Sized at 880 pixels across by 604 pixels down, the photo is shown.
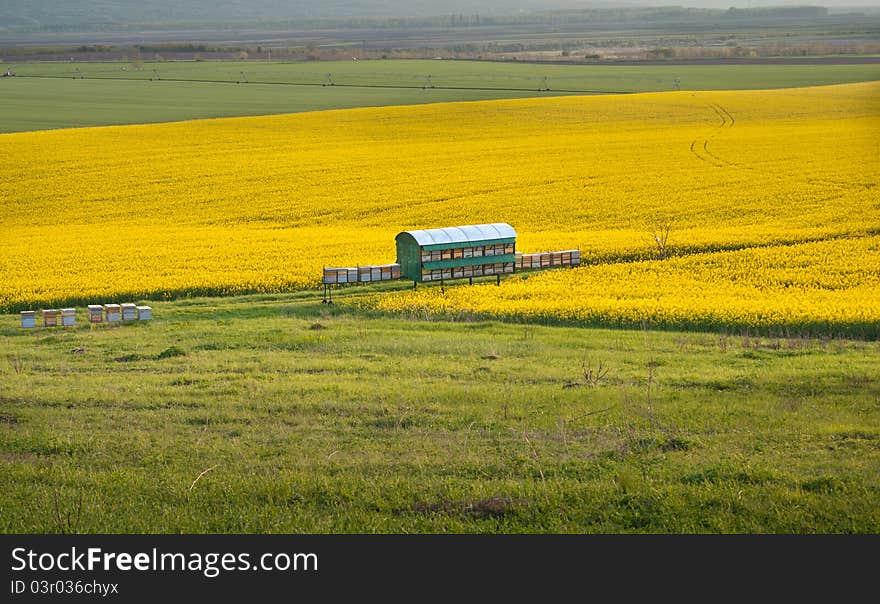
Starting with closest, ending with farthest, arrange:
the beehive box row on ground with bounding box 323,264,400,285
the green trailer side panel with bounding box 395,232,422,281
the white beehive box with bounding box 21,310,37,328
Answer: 1. the white beehive box with bounding box 21,310,37,328
2. the beehive box row on ground with bounding box 323,264,400,285
3. the green trailer side panel with bounding box 395,232,422,281

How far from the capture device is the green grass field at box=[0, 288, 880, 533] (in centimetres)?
1205

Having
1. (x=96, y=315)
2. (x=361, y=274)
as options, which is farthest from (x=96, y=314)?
(x=361, y=274)

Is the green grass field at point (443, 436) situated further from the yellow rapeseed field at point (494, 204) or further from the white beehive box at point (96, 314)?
the yellow rapeseed field at point (494, 204)

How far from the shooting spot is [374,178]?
59.9 meters

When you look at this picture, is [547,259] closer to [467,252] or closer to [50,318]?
[467,252]

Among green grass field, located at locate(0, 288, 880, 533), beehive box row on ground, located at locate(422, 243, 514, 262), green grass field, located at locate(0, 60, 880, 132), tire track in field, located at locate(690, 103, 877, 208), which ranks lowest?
green grass field, located at locate(0, 288, 880, 533)

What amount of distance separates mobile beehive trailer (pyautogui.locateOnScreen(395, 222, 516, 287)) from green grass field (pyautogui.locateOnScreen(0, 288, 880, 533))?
9.31 m

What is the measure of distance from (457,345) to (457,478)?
12.0 meters

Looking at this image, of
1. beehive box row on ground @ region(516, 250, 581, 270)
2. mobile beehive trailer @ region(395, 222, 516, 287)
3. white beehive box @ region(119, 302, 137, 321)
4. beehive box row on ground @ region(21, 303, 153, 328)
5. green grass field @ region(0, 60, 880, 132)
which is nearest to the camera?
beehive box row on ground @ region(21, 303, 153, 328)

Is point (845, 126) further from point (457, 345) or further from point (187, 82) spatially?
point (187, 82)

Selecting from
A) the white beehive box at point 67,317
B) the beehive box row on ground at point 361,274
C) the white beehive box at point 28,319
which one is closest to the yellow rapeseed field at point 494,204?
the beehive box row on ground at point 361,274

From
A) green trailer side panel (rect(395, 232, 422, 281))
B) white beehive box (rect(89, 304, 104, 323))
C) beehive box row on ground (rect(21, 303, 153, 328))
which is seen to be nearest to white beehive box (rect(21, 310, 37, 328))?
beehive box row on ground (rect(21, 303, 153, 328))

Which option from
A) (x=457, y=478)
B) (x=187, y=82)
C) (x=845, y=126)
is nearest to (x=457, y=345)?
(x=457, y=478)

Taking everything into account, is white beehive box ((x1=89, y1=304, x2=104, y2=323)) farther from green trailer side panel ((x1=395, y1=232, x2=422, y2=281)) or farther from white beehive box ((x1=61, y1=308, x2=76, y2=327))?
green trailer side panel ((x1=395, y1=232, x2=422, y2=281))
